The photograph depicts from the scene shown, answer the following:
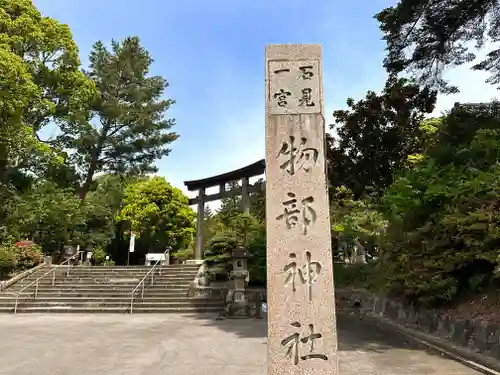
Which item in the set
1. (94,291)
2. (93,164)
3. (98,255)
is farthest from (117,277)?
(93,164)

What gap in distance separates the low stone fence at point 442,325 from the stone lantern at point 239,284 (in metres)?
4.01

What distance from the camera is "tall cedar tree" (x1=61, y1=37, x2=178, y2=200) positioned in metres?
28.3

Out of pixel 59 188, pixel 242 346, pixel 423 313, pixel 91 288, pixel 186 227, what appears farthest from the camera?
pixel 186 227

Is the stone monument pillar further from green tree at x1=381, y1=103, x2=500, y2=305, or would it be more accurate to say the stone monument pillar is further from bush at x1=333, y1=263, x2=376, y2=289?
bush at x1=333, y1=263, x2=376, y2=289

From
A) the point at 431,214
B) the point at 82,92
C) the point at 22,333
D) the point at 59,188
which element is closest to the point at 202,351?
the point at 22,333

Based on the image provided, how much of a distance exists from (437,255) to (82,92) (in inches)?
721

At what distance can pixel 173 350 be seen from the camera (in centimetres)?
797

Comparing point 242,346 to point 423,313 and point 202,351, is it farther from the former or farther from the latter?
point 423,313

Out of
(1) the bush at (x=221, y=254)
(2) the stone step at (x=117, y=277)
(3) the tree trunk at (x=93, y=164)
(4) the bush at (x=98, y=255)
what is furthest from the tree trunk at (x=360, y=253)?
(3) the tree trunk at (x=93, y=164)

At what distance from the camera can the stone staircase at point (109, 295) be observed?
15.4 meters

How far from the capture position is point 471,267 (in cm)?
819

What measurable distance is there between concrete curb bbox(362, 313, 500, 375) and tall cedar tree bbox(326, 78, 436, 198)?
8.38 meters

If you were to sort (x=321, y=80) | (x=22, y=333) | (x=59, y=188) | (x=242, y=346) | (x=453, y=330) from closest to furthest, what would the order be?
(x=321, y=80), (x=453, y=330), (x=242, y=346), (x=22, y=333), (x=59, y=188)

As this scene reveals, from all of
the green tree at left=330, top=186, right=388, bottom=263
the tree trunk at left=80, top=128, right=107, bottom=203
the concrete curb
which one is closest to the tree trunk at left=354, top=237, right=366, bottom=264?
the green tree at left=330, top=186, right=388, bottom=263
